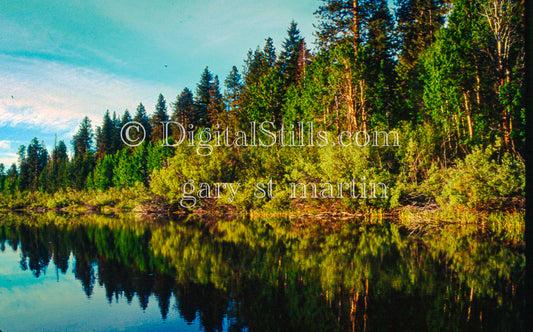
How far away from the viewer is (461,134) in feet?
74.9

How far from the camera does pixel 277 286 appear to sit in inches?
312

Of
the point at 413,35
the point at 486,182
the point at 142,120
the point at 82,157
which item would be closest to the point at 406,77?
the point at 413,35

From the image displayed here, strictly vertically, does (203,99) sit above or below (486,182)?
above

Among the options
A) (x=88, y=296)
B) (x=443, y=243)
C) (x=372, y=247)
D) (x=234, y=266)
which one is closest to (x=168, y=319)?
(x=88, y=296)

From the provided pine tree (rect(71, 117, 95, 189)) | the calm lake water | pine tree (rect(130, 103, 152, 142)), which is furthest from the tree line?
pine tree (rect(71, 117, 95, 189))

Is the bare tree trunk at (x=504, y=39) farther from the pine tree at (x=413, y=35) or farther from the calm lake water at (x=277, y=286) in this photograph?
the pine tree at (x=413, y=35)

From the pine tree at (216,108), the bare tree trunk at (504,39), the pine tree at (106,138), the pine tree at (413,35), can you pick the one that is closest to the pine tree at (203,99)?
the pine tree at (216,108)

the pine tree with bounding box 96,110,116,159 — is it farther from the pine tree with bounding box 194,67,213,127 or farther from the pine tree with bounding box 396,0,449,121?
the pine tree with bounding box 396,0,449,121

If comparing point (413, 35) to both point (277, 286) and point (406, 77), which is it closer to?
point (406, 77)

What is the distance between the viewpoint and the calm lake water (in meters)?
6.05

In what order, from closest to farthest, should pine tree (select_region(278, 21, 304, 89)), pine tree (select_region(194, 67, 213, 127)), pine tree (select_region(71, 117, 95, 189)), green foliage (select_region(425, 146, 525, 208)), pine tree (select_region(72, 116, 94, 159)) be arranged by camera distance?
green foliage (select_region(425, 146, 525, 208))
pine tree (select_region(278, 21, 304, 89))
pine tree (select_region(194, 67, 213, 127))
pine tree (select_region(71, 117, 95, 189))
pine tree (select_region(72, 116, 94, 159))

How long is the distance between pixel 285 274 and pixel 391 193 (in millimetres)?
14436

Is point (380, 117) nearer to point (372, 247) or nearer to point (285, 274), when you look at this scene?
point (372, 247)

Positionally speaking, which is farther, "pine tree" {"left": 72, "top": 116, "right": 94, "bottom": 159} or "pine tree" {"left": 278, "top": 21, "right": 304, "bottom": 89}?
"pine tree" {"left": 72, "top": 116, "right": 94, "bottom": 159}
